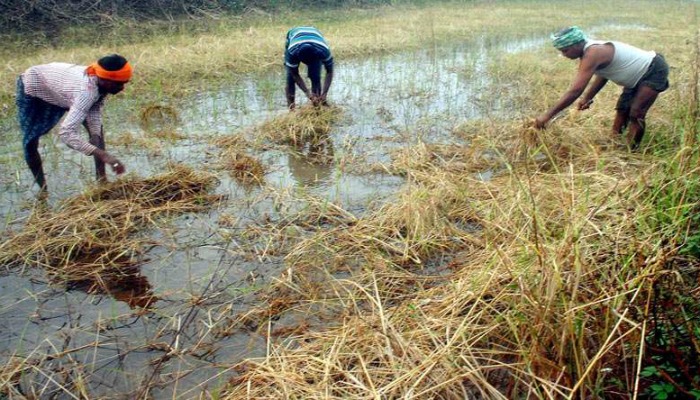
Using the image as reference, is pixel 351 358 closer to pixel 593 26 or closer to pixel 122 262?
pixel 122 262

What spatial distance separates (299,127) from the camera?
5352mm

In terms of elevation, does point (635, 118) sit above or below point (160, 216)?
above

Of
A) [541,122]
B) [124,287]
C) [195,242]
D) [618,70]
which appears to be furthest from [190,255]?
[618,70]

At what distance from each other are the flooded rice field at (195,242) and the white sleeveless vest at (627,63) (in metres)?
1.59

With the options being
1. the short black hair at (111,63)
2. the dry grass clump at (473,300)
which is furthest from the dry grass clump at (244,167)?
the short black hair at (111,63)

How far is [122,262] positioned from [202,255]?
48cm

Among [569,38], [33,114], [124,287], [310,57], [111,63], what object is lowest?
[124,287]

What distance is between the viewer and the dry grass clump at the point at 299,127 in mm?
5227

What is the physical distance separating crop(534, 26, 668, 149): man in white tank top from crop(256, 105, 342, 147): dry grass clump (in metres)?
2.24

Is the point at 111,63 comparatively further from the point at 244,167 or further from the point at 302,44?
the point at 302,44

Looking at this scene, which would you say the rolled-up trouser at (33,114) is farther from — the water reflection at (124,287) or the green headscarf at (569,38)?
the green headscarf at (569,38)

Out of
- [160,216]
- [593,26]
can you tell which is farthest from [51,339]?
[593,26]

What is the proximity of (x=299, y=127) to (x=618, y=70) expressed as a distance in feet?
9.79

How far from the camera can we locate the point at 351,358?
2.17m
